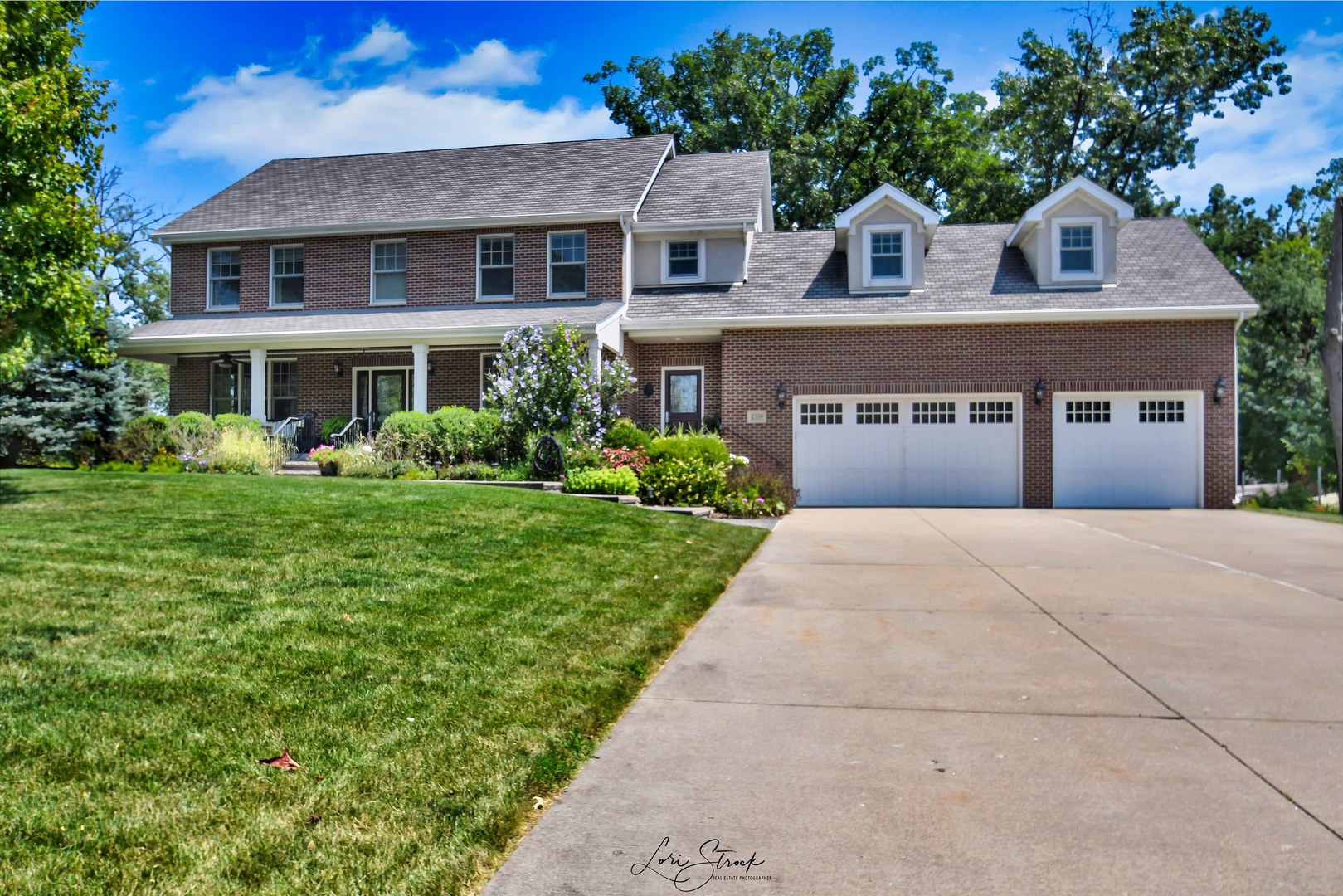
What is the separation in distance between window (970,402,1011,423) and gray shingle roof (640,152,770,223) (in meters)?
6.11

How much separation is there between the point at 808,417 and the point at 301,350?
1097cm

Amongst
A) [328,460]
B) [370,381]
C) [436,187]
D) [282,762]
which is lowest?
[282,762]

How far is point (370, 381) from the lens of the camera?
20781mm

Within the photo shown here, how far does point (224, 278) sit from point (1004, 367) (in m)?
17.4

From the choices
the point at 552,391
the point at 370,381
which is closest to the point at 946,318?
the point at 552,391

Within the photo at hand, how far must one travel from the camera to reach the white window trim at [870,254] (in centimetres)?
1933

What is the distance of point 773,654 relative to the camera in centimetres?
576

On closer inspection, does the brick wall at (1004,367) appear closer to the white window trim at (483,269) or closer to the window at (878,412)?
the window at (878,412)

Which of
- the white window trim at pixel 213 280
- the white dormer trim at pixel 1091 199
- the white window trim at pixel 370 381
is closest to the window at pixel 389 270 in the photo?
the white window trim at pixel 370 381

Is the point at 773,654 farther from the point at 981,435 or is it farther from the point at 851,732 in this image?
the point at 981,435

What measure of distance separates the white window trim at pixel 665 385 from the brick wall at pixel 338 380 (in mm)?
3928

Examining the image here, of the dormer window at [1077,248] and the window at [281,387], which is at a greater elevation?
the dormer window at [1077,248]

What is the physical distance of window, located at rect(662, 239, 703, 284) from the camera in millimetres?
20438

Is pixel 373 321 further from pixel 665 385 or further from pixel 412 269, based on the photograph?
pixel 665 385
